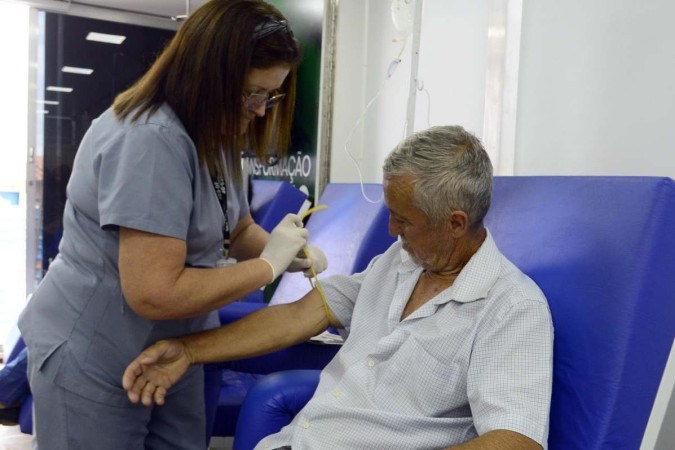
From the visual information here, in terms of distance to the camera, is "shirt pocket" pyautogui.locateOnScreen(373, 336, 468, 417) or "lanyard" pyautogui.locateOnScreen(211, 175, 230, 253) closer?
"shirt pocket" pyautogui.locateOnScreen(373, 336, 468, 417)

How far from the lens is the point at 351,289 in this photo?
1587 millimetres

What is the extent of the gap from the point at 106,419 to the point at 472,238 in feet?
2.63

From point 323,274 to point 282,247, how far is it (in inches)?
37.1

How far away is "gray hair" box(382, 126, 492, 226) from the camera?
124cm

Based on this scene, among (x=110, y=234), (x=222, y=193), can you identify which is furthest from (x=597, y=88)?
(x=110, y=234)

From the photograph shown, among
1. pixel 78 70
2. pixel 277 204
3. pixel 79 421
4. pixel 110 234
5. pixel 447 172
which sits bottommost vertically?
pixel 79 421

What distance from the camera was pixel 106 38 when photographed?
507 centimetres

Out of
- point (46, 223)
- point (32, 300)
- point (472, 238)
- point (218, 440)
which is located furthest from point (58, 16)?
point (472, 238)

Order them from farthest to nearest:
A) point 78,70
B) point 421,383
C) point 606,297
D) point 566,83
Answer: point 78,70 < point 566,83 < point 421,383 < point 606,297

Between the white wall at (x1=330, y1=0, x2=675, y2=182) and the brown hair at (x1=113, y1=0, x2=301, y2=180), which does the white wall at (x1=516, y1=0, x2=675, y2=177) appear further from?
the brown hair at (x1=113, y1=0, x2=301, y2=180)

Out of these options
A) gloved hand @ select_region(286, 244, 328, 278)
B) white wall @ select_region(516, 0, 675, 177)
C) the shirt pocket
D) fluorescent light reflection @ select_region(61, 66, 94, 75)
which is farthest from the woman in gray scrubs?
fluorescent light reflection @ select_region(61, 66, 94, 75)

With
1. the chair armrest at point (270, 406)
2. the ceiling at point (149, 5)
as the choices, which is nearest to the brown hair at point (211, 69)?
the chair armrest at point (270, 406)

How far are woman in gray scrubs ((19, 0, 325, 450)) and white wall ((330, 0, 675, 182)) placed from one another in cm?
83

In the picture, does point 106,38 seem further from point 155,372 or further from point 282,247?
point 155,372
